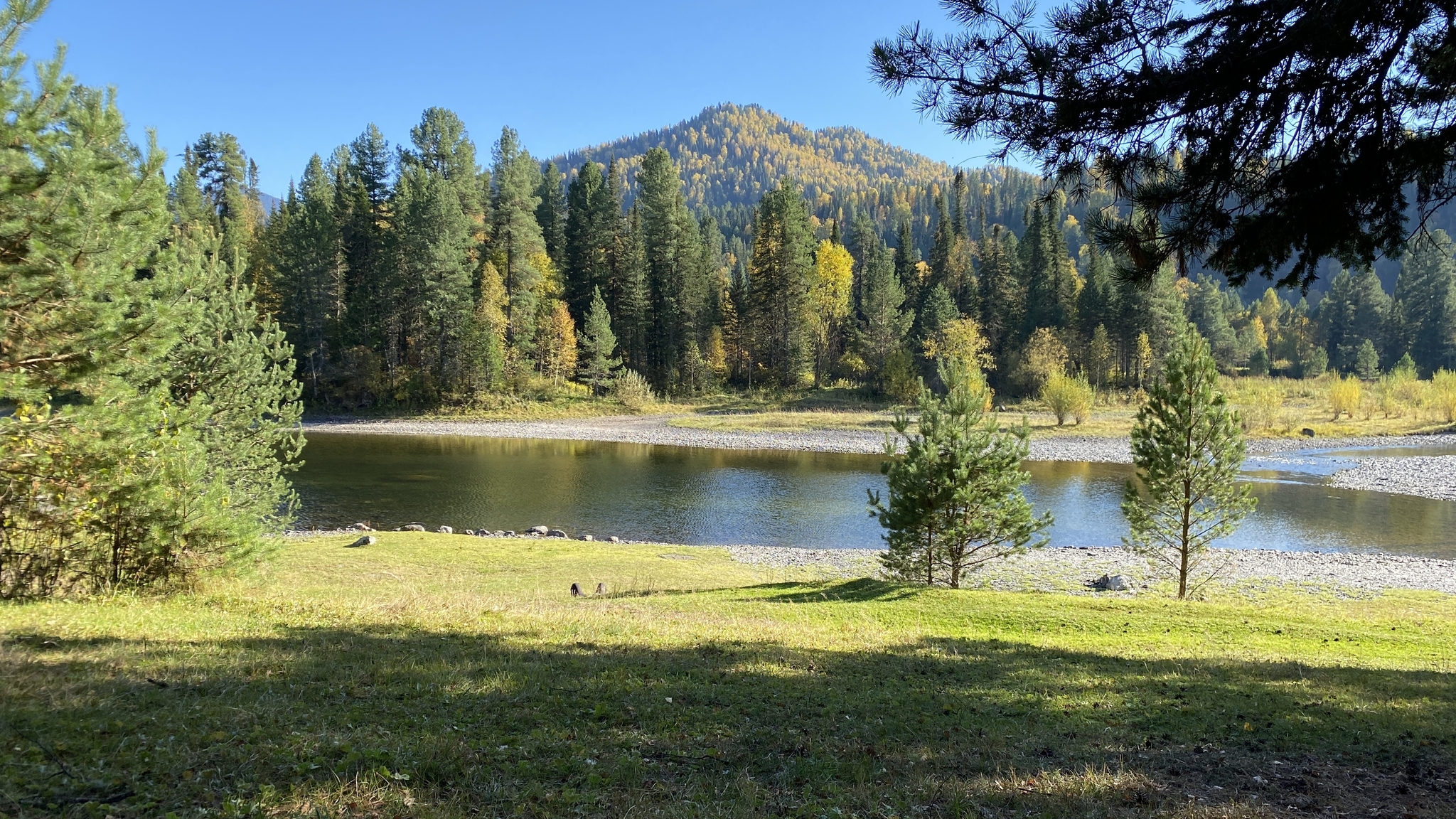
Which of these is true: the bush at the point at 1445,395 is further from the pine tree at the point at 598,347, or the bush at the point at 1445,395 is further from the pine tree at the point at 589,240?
the pine tree at the point at 589,240

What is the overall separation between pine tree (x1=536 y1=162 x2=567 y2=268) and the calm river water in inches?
1308

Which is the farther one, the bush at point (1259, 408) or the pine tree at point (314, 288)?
the pine tree at point (314, 288)

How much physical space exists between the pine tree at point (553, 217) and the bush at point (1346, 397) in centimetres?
6692

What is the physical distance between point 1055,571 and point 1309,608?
618cm

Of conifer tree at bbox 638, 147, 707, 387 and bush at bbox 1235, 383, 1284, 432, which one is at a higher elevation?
conifer tree at bbox 638, 147, 707, 387

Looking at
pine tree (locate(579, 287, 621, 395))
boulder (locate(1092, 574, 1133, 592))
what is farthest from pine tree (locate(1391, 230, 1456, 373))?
boulder (locate(1092, 574, 1133, 592))

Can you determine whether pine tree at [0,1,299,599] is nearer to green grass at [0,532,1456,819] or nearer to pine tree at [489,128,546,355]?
green grass at [0,532,1456,819]

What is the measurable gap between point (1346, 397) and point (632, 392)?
57031mm

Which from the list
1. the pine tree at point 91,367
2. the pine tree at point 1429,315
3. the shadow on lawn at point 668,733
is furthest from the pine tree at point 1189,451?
the pine tree at point 1429,315

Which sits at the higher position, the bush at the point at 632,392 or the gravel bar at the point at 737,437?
the bush at the point at 632,392

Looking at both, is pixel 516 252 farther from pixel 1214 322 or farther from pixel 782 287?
pixel 1214 322

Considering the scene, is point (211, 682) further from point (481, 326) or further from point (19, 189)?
point (481, 326)

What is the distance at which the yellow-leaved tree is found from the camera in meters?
71.2

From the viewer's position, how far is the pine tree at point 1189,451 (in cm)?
1672
